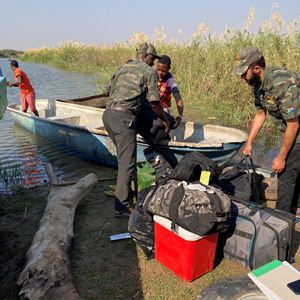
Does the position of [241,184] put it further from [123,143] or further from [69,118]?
[69,118]

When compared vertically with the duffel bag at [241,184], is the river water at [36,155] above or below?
below

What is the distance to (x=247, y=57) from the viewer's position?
9.59 ft

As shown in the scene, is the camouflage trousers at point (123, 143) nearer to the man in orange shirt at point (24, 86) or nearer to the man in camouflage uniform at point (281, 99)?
the man in camouflage uniform at point (281, 99)

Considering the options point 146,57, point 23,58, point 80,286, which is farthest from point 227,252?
point 23,58

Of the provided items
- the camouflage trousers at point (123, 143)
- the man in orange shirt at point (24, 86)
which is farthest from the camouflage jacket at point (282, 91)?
the man in orange shirt at point (24, 86)

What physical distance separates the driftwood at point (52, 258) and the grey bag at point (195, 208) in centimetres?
96

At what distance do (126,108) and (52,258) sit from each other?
2049 mm

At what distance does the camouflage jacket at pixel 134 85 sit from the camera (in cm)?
367

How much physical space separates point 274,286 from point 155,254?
4.68ft

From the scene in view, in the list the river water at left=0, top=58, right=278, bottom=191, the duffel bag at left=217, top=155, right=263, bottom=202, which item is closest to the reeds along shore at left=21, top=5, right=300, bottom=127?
the river water at left=0, top=58, right=278, bottom=191

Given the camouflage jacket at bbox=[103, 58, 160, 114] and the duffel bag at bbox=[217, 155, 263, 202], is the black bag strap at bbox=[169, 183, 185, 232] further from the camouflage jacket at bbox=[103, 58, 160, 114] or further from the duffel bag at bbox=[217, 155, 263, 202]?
the camouflage jacket at bbox=[103, 58, 160, 114]

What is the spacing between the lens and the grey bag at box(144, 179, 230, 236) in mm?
2346

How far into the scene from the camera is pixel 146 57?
13.0 feet

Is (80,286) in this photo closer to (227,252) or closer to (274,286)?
(227,252)
